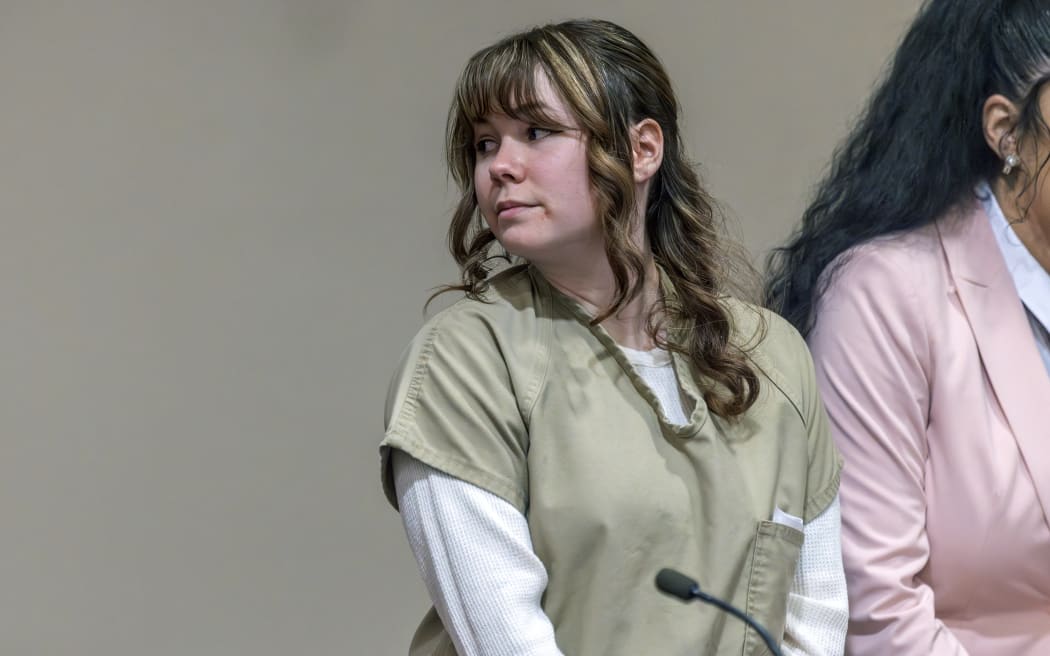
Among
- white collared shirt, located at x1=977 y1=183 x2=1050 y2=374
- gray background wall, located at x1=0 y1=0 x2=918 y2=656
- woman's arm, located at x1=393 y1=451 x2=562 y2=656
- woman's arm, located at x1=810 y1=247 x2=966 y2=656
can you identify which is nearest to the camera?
woman's arm, located at x1=393 y1=451 x2=562 y2=656

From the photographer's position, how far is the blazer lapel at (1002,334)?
1928mm

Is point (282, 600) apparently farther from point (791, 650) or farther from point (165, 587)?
point (791, 650)

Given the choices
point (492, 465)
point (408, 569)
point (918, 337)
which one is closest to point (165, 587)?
point (408, 569)

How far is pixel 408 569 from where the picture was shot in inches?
112

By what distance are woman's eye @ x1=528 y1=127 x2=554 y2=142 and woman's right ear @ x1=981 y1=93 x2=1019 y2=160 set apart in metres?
0.64

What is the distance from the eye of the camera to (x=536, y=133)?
5.70 feet

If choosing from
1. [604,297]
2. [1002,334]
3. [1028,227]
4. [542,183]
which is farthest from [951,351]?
[542,183]

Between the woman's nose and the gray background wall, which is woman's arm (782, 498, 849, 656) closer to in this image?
the woman's nose

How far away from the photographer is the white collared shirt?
2006 mm

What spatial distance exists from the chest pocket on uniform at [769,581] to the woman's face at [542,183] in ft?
1.37

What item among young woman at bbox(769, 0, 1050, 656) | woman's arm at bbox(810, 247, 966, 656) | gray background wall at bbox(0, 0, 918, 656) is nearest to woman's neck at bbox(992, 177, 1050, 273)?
young woman at bbox(769, 0, 1050, 656)

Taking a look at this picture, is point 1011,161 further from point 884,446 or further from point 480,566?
point 480,566

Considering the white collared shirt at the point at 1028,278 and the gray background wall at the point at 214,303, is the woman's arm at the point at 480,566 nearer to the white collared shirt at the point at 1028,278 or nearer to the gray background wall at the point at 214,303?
the white collared shirt at the point at 1028,278

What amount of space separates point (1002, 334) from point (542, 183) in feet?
2.25
